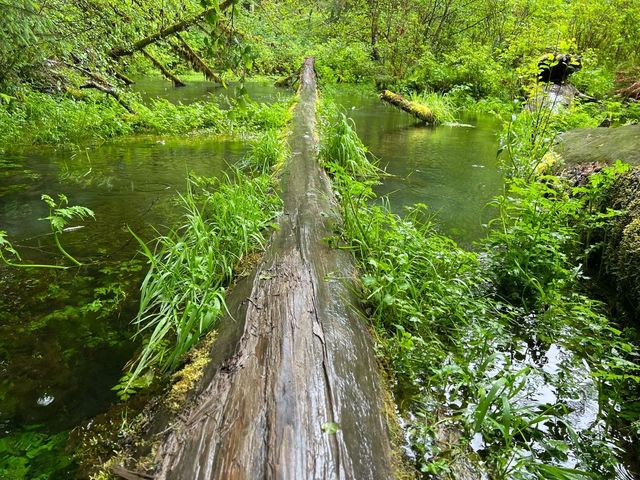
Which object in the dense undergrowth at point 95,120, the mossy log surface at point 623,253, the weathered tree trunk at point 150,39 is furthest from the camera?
the weathered tree trunk at point 150,39

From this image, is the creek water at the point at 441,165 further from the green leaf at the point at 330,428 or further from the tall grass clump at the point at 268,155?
the green leaf at the point at 330,428

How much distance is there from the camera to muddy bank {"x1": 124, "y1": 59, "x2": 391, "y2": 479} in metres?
→ 1.29

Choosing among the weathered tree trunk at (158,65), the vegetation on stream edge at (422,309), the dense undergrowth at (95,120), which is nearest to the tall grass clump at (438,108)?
the dense undergrowth at (95,120)

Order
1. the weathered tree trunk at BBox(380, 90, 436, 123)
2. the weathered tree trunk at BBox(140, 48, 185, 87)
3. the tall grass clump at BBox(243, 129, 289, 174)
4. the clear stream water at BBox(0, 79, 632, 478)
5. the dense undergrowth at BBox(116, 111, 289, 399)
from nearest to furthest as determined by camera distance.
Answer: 1. the clear stream water at BBox(0, 79, 632, 478)
2. the dense undergrowth at BBox(116, 111, 289, 399)
3. the tall grass clump at BBox(243, 129, 289, 174)
4. the weathered tree trunk at BBox(140, 48, 185, 87)
5. the weathered tree trunk at BBox(380, 90, 436, 123)

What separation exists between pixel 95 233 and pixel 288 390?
2.85m

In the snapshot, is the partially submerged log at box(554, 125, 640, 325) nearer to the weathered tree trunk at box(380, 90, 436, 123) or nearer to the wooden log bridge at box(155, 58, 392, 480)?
the wooden log bridge at box(155, 58, 392, 480)

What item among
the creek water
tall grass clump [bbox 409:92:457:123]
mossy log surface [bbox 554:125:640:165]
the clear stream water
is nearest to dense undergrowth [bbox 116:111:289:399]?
the clear stream water

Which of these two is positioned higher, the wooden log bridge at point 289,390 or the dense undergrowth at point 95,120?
the wooden log bridge at point 289,390

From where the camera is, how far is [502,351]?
238cm

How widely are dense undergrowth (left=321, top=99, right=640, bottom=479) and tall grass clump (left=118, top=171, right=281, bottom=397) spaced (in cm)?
76

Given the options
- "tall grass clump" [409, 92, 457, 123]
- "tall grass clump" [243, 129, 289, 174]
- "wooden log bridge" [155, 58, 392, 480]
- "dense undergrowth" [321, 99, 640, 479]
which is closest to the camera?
"wooden log bridge" [155, 58, 392, 480]

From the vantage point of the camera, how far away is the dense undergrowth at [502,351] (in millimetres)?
1704

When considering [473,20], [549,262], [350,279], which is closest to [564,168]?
[549,262]

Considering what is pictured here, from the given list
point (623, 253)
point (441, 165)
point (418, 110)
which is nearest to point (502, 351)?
point (623, 253)
